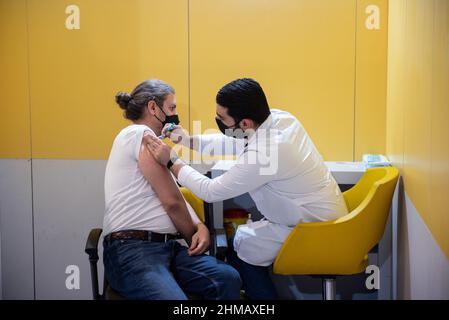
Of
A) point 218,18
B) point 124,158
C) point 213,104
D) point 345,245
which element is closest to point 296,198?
point 345,245

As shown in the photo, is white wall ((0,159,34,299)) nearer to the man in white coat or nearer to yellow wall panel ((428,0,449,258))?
the man in white coat

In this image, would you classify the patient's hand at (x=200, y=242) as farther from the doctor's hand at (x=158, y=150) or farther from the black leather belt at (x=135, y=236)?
the doctor's hand at (x=158, y=150)

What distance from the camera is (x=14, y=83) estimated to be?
3775mm

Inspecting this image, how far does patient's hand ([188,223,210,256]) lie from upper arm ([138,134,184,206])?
0.65ft

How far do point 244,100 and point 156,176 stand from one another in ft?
1.67

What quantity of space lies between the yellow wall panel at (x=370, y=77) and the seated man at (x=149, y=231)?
1.36 metres

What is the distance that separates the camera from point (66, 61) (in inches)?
146

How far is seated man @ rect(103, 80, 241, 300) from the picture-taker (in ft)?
7.97

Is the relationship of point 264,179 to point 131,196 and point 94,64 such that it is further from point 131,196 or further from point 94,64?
point 94,64

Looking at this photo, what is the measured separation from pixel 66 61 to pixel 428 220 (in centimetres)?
250

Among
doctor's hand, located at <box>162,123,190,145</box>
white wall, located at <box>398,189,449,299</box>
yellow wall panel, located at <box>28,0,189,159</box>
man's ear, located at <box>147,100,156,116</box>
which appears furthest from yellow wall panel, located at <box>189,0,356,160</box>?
man's ear, located at <box>147,100,156,116</box>

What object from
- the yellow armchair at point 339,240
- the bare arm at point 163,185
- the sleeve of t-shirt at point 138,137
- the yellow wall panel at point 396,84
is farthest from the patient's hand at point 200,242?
the yellow wall panel at point 396,84

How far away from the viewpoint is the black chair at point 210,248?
8.13ft

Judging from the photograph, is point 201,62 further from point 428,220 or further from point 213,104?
point 428,220
